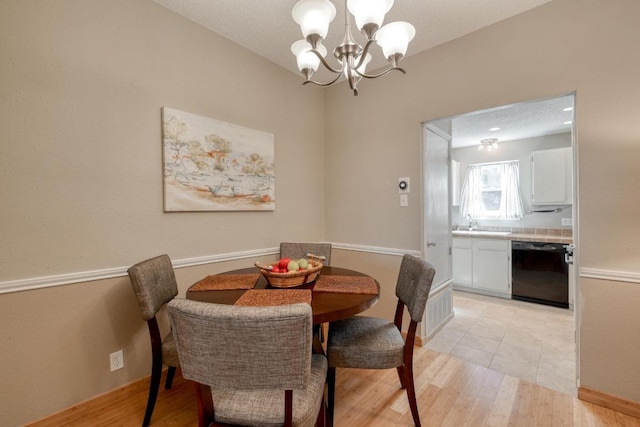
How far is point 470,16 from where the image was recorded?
2.10 m

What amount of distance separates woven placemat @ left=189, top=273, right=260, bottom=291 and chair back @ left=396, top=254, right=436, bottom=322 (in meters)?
0.96

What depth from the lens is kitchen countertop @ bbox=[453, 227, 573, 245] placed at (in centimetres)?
359

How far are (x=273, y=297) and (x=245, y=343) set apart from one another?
0.55 metres

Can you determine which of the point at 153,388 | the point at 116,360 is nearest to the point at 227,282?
the point at 153,388

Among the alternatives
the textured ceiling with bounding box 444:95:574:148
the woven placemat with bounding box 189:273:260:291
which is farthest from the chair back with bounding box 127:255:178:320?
the textured ceiling with bounding box 444:95:574:148

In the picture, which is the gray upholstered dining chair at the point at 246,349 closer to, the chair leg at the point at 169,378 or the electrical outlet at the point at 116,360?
the chair leg at the point at 169,378

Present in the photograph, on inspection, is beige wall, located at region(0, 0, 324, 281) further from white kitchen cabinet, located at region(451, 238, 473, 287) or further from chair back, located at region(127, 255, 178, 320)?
white kitchen cabinet, located at region(451, 238, 473, 287)

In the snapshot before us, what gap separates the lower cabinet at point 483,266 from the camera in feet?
12.7

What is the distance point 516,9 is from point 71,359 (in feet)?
12.4

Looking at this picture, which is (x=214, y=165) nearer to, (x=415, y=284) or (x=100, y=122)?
(x=100, y=122)

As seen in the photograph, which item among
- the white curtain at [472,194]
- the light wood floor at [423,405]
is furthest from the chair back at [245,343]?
the white curtain at [472,194]

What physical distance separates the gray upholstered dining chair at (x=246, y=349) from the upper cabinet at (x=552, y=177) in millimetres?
4574

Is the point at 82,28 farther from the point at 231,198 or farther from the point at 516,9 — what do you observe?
the point at 516,9

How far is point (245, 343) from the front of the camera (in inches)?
35.7
